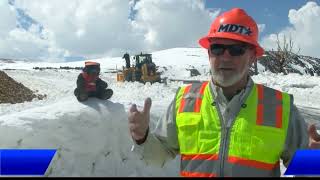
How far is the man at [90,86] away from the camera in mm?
7417

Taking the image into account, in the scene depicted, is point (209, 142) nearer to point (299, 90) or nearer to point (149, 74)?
point (299, 90)

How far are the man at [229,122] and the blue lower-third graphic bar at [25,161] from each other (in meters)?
0.91

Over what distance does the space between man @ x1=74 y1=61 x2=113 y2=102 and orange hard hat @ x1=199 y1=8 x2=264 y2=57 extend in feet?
14.7

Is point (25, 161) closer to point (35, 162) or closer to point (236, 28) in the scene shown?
point (35, 162)

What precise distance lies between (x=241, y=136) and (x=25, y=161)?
1.34 meters

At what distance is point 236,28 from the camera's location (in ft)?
10.0

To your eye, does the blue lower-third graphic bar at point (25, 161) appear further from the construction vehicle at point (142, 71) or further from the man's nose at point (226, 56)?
the construction vehicle at point (142, 71)

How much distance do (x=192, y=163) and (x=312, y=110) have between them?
16256 mm

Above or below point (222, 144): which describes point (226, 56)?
above

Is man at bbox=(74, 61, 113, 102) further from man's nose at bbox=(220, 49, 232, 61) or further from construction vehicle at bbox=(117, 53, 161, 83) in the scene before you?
construction vehicle at bbox=(117, 53, 161, 83)

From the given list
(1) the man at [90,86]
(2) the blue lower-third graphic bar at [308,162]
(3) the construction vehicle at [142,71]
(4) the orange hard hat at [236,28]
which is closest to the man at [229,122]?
(4) the orange hard hat at [236,28]

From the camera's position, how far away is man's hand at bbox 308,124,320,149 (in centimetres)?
270

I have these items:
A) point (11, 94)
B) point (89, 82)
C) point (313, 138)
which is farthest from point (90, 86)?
point (11, 94)

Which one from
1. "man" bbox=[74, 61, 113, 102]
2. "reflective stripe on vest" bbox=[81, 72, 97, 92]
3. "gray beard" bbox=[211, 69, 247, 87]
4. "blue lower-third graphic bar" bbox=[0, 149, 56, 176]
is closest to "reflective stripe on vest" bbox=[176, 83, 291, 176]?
"gray beard" bbox=[211, 69, 247, 87]
